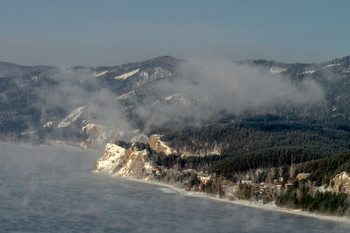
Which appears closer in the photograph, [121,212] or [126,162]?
[121,212]

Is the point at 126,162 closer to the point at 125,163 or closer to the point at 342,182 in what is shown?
the point at 125,163

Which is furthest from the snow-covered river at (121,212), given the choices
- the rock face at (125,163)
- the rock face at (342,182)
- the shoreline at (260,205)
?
the rock face at (125,163)

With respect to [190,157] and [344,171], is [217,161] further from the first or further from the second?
[344,171]

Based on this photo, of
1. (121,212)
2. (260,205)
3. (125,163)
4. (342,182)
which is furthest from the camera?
(125,163)

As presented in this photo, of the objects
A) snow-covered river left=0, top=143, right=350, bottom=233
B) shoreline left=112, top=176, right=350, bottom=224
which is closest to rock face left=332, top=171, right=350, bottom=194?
→ shoreline left=112, top=176, right=350, bottom=224

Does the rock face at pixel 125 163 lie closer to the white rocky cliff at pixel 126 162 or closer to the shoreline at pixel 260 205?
the white rocky cliff at pixel 126 162

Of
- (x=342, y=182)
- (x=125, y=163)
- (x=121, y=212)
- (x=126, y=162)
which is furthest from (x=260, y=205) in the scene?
(x=125, y=163)

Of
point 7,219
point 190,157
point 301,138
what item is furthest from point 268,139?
point 7,219
